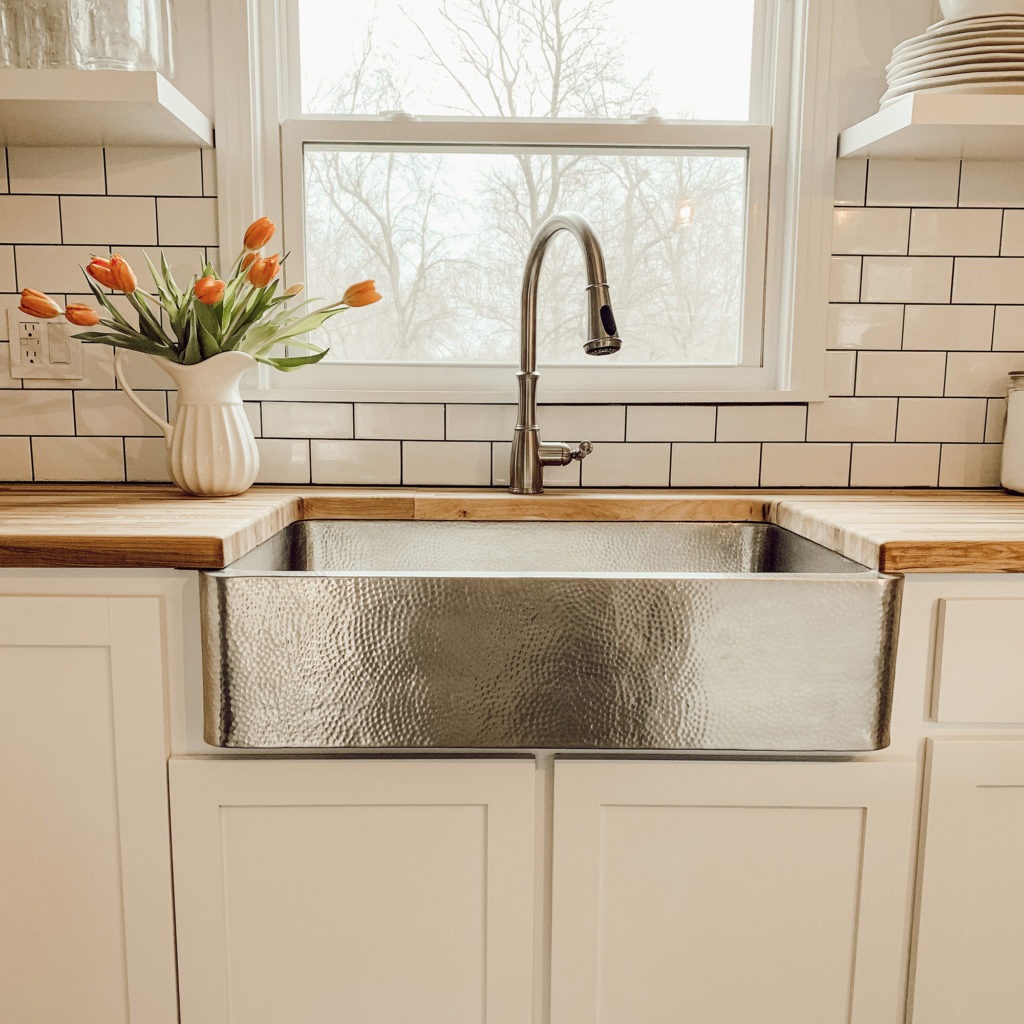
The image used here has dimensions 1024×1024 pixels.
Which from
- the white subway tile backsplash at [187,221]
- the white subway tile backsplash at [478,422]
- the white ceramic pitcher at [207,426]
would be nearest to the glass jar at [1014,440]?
the white subway tile backsplash at [478,422]

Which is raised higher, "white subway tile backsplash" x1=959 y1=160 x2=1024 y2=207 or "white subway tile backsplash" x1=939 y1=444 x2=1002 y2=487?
"white subway tile backsplash" x1=959 y1=160 x2=1024 y2=207

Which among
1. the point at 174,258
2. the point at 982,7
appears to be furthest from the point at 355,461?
the point at 982,7

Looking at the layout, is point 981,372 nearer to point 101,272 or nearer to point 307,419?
point 307,419

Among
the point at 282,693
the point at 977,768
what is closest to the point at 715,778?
the point at 977,768

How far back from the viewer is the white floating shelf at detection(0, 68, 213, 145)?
1102 millimetres

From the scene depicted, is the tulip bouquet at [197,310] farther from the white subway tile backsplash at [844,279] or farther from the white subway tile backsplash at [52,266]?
the white subway tile backsplash at [844,279]

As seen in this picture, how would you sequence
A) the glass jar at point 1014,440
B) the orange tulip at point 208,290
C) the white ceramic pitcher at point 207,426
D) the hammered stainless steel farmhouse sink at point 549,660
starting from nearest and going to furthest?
the hammered stainless steel farmhouse sink at point 549,660 → the orange tulip at point 208,290 → the white ceramic pitcher at point 207,426 → the glass jar at point 1014,440

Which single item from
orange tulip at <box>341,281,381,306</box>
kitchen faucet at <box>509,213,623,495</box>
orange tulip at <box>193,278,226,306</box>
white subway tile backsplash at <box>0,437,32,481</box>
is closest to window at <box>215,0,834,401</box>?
kitchen faucet at <box>509,213,623,495</box>

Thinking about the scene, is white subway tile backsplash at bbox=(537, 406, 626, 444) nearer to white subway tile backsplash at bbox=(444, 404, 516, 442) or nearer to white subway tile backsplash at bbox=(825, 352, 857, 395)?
white subway tile backsplash at bbox=(444, 404, 516, 442)

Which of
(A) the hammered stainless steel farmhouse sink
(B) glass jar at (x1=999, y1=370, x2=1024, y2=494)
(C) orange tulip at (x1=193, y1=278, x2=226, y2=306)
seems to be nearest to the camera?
(A) the hammered stainless steel farmhouse sink

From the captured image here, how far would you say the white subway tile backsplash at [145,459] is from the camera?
141 cm

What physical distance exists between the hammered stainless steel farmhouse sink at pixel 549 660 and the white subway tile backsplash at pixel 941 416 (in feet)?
2.30

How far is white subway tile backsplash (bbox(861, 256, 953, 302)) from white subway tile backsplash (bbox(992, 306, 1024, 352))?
0.34ft

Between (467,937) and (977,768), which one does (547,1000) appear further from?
(977,768)
